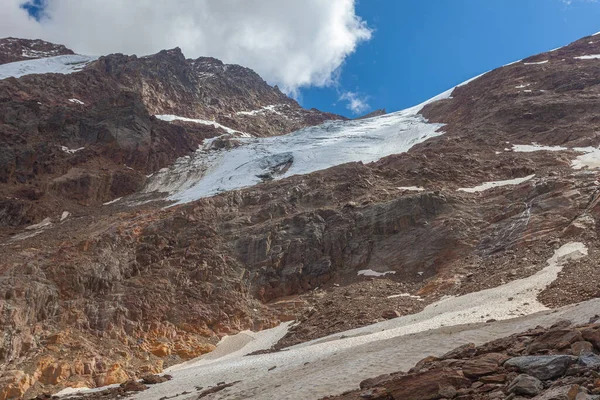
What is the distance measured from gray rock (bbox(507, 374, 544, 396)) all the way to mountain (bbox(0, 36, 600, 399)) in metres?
5.35

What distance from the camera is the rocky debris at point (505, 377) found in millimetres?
7441

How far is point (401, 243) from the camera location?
1331 inches

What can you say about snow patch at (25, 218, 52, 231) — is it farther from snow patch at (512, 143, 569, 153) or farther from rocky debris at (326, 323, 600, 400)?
snow patch at (512, 143, 569, 153)

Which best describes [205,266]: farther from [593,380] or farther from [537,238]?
[593,380]

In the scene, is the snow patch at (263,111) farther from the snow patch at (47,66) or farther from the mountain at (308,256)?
the mountain at (308,256)

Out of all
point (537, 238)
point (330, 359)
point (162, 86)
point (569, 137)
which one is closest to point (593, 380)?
point (330, 359)

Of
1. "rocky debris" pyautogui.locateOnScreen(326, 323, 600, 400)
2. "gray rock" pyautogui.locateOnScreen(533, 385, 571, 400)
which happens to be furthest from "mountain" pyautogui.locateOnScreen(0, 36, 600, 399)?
"gray rock" pyautogui.locateOnScreen(533, 385, 571, 400)

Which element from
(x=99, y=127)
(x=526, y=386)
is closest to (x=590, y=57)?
(x=99, y=127)

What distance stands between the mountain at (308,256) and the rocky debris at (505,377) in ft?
9.56

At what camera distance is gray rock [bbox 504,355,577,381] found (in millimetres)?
8076

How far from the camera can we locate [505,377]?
28.2 feet

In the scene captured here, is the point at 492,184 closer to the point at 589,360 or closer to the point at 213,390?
the point at 213,390

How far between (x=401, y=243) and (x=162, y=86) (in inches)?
3765

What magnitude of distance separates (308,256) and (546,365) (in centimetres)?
2706
